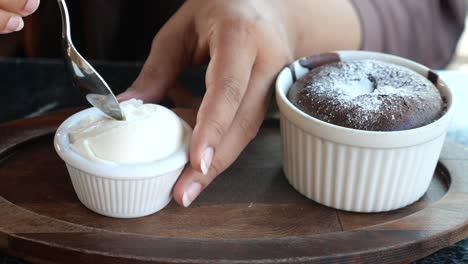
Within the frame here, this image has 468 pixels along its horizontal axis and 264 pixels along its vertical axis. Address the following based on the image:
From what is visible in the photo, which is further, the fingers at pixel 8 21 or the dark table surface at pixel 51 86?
the dark table surface at pixel 51 86

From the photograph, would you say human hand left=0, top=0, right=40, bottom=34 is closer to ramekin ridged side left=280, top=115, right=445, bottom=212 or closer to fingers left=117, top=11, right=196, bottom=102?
fingers left=117, top=11, right=196, bottom=102

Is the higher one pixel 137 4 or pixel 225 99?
pixel 225 99

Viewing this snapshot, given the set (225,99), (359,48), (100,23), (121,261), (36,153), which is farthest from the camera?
(100,23)

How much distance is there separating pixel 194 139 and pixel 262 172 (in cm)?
15

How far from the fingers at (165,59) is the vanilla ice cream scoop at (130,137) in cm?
14

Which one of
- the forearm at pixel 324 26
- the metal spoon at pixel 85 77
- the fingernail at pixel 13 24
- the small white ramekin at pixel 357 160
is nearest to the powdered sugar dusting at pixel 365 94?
the small white ramekin at pixel 357 160

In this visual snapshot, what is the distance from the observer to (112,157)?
636 mm

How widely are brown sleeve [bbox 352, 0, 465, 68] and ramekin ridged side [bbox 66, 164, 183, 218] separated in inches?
20.1

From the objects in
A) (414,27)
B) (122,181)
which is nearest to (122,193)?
(122,181)

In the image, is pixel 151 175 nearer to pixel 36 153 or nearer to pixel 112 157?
pixel 112 157

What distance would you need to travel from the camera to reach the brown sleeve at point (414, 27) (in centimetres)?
102

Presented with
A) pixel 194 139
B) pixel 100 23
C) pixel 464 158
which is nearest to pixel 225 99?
pixel 194 139

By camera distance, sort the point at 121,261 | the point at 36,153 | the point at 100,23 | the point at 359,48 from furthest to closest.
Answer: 1. the point at 100,23
2. the point at 359,48
3. the point at 36,153
4. the point at 121,261

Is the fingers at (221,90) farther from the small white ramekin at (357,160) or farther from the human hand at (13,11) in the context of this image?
the human hand at (13,11)
